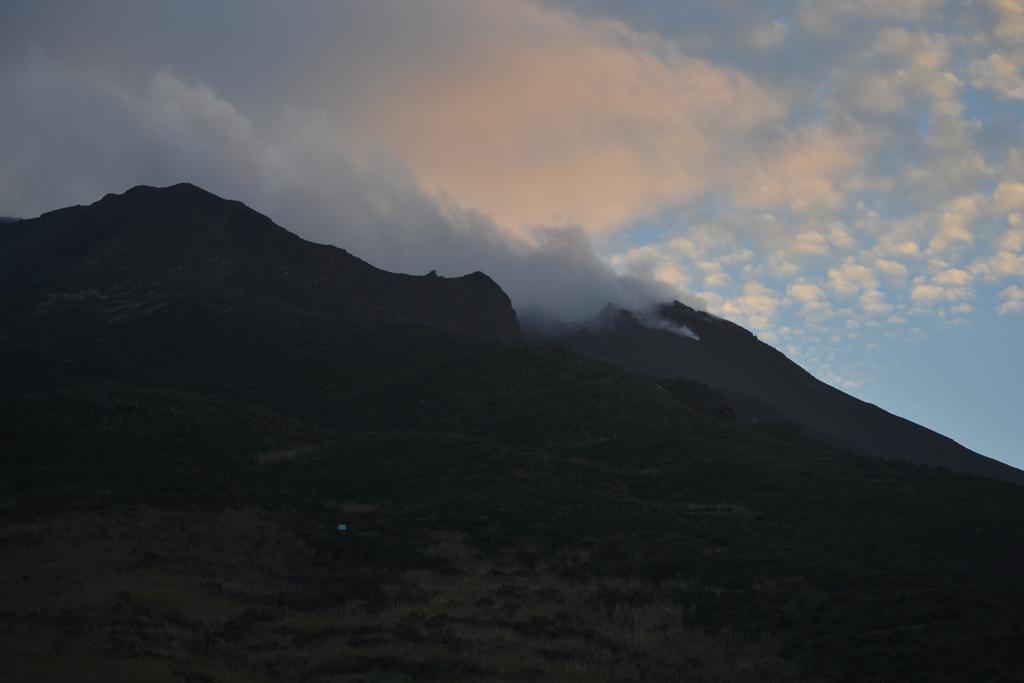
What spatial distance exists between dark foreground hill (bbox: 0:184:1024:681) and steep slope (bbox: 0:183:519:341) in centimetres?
1474

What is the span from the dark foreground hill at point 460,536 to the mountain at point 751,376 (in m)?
44.1

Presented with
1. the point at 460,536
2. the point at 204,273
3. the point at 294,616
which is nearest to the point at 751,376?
the point at 204,273

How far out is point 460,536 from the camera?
126ft

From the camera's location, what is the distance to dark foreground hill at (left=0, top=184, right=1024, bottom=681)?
21625 mm

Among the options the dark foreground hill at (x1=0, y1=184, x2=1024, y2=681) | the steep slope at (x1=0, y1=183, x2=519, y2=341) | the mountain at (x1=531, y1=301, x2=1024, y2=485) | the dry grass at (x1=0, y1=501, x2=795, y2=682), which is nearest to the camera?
the dry grass at (x1=0, y1=501, x2=795, y2=682)

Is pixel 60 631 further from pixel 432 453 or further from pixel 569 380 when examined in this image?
pixel 569 380

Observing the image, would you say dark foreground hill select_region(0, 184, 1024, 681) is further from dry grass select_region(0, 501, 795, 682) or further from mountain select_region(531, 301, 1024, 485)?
mountain select_region(531, 301, 1024, 485)

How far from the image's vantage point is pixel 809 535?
131 feet

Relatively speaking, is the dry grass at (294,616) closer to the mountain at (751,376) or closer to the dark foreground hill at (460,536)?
the dark foreground hill at (460,536)

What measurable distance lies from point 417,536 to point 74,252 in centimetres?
8956

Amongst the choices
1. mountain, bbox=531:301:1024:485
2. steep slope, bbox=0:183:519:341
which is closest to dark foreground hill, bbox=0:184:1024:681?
steep slope, bbox=0:183:519:341

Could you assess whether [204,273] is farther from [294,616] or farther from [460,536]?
[294,616]

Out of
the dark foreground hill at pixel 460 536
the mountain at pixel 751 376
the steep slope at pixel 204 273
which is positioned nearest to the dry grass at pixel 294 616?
the dark foreground hill at pixel 460 536

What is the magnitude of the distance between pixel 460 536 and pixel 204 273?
7278cm
